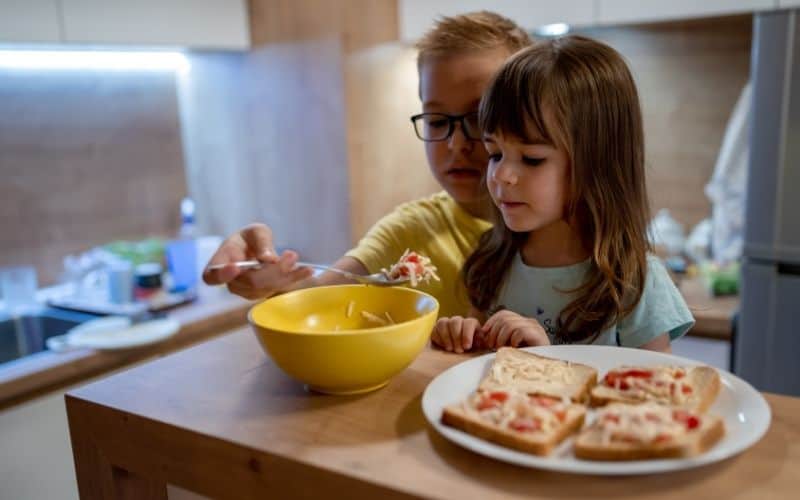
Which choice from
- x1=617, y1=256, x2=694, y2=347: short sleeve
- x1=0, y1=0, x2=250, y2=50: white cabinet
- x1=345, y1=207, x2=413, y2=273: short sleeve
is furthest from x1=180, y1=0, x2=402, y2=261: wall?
x1=617, y1=256, x2=694, y2=347: short sleeve

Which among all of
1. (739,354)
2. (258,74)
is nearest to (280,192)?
(258,74)

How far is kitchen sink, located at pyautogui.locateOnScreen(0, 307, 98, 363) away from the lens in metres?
1.82

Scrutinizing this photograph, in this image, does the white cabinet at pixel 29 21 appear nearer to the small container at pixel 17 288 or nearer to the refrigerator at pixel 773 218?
the small container at pixel 17 288

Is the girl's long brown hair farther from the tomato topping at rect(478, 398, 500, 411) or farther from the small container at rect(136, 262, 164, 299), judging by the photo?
the small container at rect(136, 262, 164, 299)

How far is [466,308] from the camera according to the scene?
1.14m

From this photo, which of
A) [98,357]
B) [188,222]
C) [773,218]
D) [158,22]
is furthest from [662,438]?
[188,222]

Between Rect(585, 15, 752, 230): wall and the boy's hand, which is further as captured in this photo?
Rect(585, 15, 752, 230): wall

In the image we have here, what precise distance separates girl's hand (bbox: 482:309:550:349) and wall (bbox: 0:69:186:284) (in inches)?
66.0

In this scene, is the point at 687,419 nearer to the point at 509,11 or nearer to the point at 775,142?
the point at 775,142

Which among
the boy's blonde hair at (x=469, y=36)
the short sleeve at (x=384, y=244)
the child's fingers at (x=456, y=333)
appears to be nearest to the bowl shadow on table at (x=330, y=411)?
the child's fingers at (x=456, y=333)

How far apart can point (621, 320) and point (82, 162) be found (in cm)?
181

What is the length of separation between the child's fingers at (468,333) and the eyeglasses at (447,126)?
16.2 inches

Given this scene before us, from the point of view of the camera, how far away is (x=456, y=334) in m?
0.78

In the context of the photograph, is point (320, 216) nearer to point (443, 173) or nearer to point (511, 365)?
point (443, 173)
